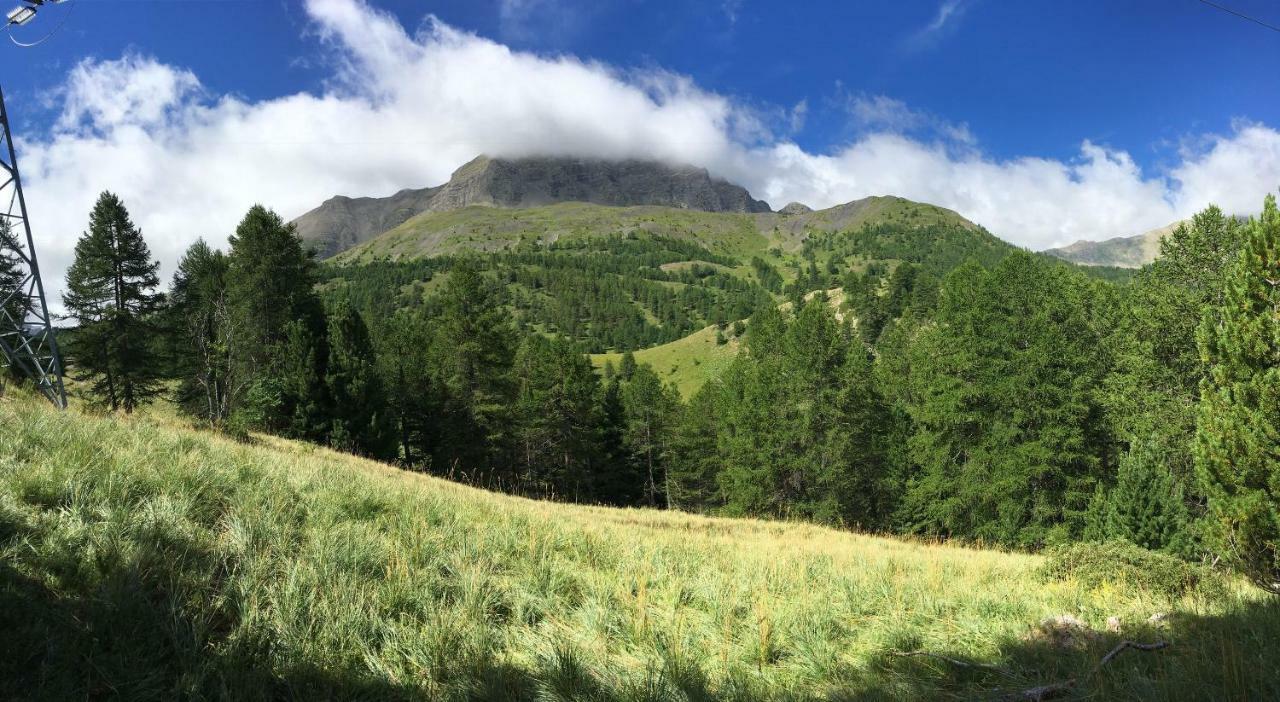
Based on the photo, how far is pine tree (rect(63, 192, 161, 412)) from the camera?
96.8ft

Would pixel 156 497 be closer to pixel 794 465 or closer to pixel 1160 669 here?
pixel 1160 669

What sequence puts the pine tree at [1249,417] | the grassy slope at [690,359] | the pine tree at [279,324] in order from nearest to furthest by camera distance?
the pine tree at [1249,417] < the pine tree at [279,324] < the grassy slope at [690,359]

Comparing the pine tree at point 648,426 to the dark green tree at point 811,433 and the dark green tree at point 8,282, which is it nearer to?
the dark green tree at point 811,433

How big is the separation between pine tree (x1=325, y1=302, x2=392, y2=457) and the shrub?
27.8m

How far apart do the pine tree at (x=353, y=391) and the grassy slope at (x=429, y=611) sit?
2155 cm

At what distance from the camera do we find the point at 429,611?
4938mm

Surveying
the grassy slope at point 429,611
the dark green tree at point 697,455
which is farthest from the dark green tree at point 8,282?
the dark green tree at point 697,455

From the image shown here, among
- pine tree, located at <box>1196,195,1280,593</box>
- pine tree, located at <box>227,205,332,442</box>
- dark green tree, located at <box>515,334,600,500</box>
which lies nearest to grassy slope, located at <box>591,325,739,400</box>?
dark green tree, located at <box>515,334,600,500</box>

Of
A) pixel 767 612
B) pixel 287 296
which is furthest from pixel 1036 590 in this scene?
pixel 287 296

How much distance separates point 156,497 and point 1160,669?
8695 mm

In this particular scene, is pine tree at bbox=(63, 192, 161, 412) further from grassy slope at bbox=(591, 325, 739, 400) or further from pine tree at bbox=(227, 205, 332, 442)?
grassy slope at bbox=(591, 325, 739, 400)

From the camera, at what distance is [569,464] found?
39469mm

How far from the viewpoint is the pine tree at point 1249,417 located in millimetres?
12125

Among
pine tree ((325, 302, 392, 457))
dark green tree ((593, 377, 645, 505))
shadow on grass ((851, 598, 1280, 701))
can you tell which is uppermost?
pine tree ((325, 302, 392, 457))
